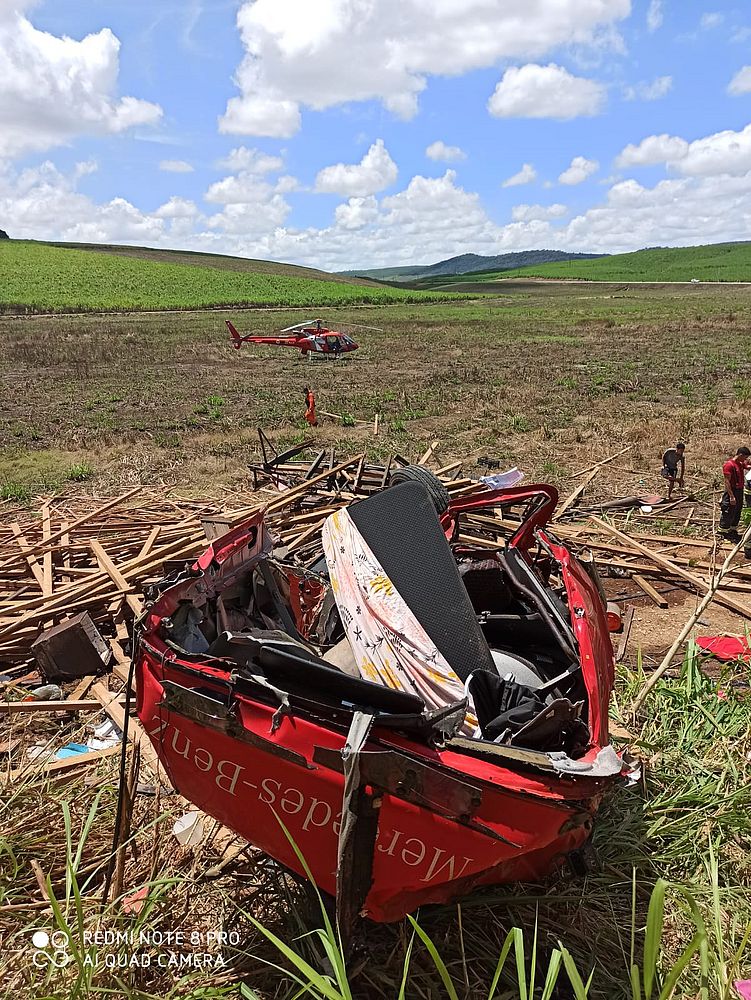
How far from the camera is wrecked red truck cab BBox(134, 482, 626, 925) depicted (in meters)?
2.24

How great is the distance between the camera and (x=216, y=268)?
276 ft

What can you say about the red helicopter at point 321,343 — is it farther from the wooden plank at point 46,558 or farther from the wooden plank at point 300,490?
the wooden plank at point 46,558

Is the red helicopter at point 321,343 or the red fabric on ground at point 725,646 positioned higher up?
the red helicopter at point 321,343

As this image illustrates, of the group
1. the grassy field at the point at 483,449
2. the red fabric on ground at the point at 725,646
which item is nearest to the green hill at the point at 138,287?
the grassy field at the point at 483,449

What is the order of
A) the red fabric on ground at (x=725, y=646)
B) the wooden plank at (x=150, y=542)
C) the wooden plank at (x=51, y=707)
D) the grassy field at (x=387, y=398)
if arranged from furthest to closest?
1. the grassy field at (x=387, y=398)
2. the wooden plank at (x=150, y=542)
3. the red fabric on ground at (x=725, y=646)
4. the wooden plank at (x=51, y=707)

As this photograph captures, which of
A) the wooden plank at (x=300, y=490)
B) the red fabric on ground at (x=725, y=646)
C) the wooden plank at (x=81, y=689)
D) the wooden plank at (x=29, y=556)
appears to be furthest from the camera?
the wooden plank at (x=300, y=490)

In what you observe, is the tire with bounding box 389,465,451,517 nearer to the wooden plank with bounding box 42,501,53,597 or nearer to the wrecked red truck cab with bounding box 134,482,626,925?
the wrecked red truck cab with bounding box 134,482,626,925

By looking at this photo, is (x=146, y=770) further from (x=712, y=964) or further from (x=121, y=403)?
(x=121, y=403)

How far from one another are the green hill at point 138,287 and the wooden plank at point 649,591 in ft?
163

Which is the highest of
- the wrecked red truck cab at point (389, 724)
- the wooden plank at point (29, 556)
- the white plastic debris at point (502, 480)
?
the wrecked red truck cab at point (389, 724)

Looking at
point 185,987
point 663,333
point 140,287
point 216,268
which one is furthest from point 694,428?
point 216,268

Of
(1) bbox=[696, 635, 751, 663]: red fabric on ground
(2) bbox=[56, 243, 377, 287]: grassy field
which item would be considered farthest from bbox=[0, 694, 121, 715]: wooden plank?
(2) bbox=[56, 243, 377, 287]: grassy field

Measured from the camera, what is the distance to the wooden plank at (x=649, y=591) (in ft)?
21.5

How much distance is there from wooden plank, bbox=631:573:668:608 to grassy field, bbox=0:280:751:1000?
14 centimetres
